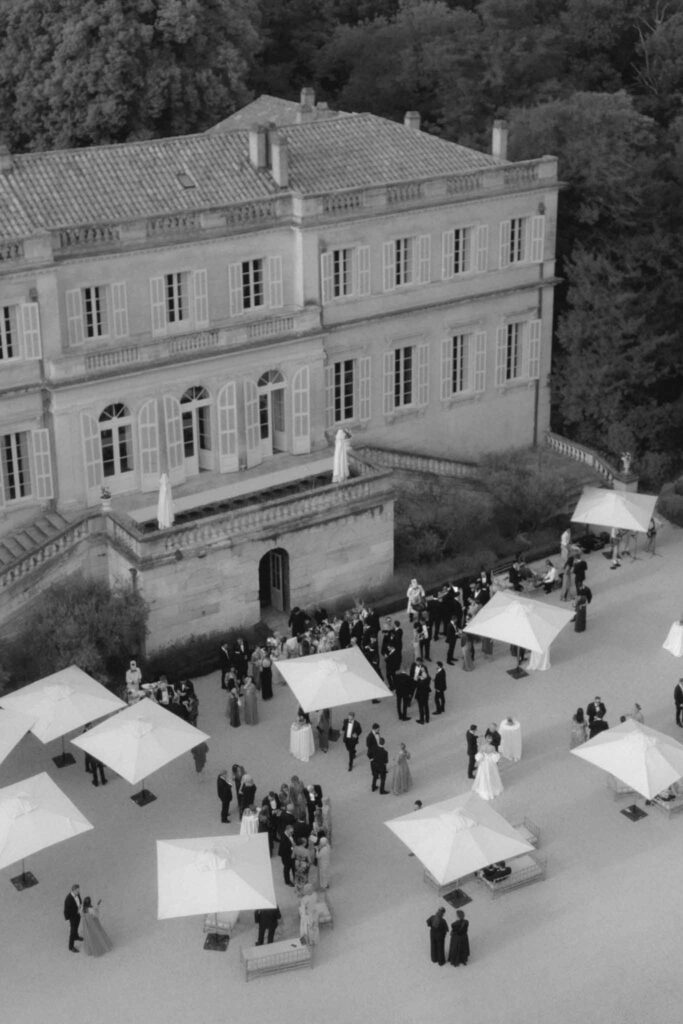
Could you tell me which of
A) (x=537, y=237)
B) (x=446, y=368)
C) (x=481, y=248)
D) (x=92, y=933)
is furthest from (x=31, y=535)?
(x=537, y=237)

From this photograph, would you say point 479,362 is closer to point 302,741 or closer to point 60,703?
point 302,741

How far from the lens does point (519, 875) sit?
102 feet

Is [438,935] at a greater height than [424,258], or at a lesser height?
lesser

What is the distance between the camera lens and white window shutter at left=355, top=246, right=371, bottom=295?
4512 cm

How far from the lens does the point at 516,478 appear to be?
155 feet

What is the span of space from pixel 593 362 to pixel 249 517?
16.9 metres

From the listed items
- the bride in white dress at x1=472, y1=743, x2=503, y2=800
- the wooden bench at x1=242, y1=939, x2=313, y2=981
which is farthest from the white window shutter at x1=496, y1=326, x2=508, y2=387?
the wooden bench at x1=242, y1=939, x2=313, y2=981

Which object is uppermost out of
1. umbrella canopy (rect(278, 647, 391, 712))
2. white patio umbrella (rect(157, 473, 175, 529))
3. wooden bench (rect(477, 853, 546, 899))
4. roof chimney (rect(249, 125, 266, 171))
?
roof chimney (rect(249, 125, 266, 171))

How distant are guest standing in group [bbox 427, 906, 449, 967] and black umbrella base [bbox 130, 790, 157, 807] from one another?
8.08m

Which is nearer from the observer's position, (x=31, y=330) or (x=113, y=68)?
(x=31, y=330)

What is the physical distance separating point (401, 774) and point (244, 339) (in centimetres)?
1472

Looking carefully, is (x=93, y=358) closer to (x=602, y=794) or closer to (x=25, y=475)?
(x=25, y=475)

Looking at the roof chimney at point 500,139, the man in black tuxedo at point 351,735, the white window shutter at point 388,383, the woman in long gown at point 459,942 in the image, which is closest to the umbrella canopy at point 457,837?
the woman in long gown at point 459,942

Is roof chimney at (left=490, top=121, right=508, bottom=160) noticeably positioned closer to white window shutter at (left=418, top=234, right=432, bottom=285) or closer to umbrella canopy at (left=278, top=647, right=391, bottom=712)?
white window shutter at (left=418, top=234, right=432, bottom=285)
